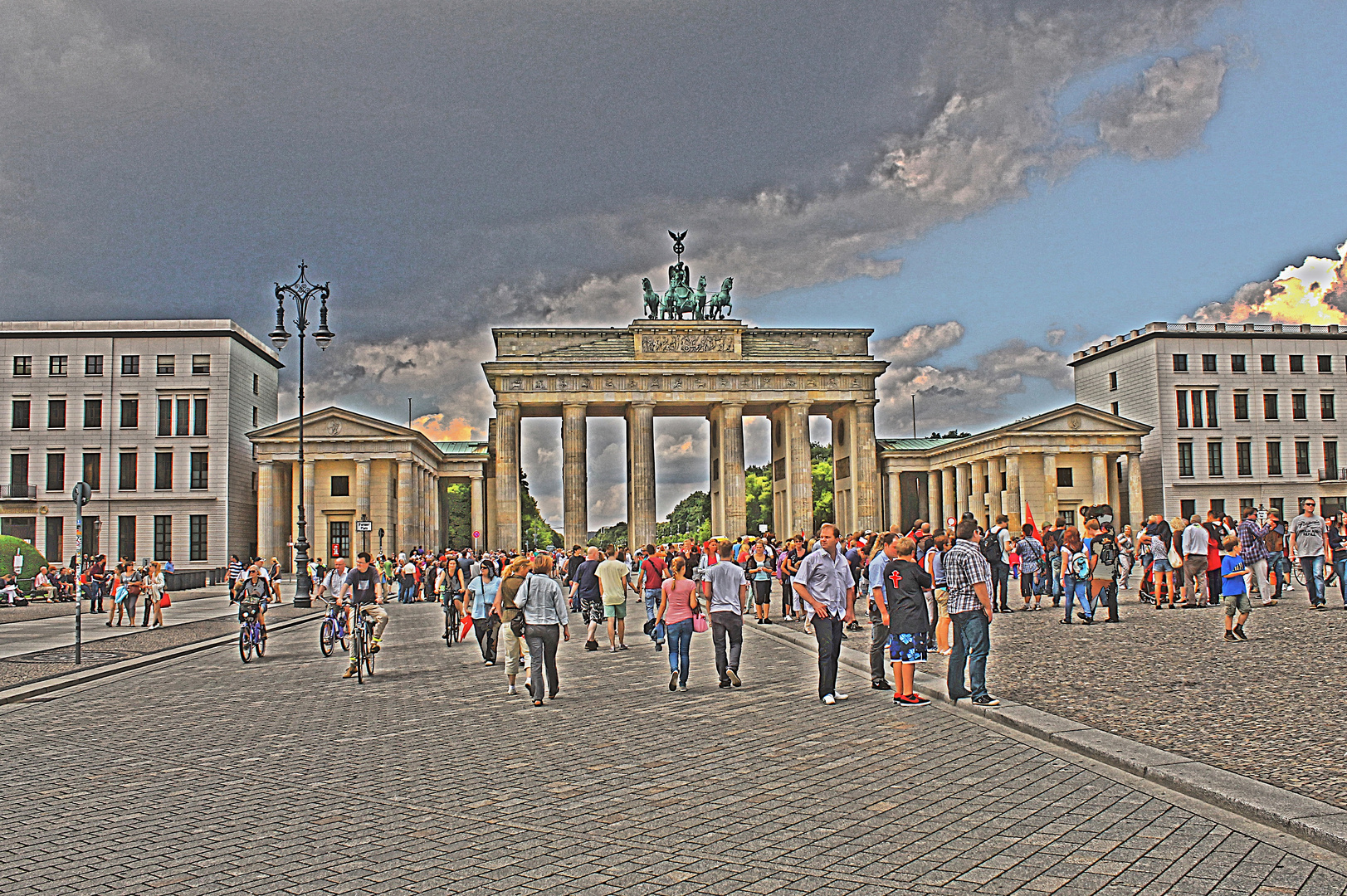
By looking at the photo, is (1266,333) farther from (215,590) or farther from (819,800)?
(819,800)

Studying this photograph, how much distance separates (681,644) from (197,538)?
68.4 m

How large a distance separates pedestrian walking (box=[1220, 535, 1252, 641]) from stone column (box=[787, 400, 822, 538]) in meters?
62.0

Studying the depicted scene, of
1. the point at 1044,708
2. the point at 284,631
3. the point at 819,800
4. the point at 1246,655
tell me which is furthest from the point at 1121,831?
the point at 284,631

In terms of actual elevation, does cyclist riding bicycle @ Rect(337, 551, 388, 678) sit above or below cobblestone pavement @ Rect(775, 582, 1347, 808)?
above

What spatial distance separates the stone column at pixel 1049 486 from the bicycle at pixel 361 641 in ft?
200

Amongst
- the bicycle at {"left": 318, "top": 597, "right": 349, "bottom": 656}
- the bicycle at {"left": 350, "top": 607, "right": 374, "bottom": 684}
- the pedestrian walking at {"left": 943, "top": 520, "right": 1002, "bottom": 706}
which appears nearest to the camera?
the pedestrian walking at {"left": 943, "top": 520, "right": 1002, "bottom": 706}

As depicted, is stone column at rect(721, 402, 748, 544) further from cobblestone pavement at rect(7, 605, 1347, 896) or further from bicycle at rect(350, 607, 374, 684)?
cobblestone pavement at rect(7, 605, 1347, 896)

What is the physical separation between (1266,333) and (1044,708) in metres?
79.7

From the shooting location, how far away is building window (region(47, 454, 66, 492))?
74000 mm

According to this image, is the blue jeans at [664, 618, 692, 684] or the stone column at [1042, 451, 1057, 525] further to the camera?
the stone column at [1042, 451, 1057, 525]

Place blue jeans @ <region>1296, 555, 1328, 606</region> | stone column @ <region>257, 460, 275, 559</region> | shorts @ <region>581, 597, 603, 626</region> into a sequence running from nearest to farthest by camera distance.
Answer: shorts @ <region>581, 597, 603, 626</region> → blue jeans @ <region>1296, 555, 1328, 606</region> → stone column @ <region>257, 460, 275, 559</region>

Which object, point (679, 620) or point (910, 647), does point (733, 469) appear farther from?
point (910, 647)

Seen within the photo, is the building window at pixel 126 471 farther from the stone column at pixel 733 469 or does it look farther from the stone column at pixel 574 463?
the stone column at pixel 733 469

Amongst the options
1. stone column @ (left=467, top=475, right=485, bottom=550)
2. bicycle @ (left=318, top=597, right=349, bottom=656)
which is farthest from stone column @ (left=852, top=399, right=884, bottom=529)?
bicycle @ (left=318, top=597, right=349, bottom=656)
